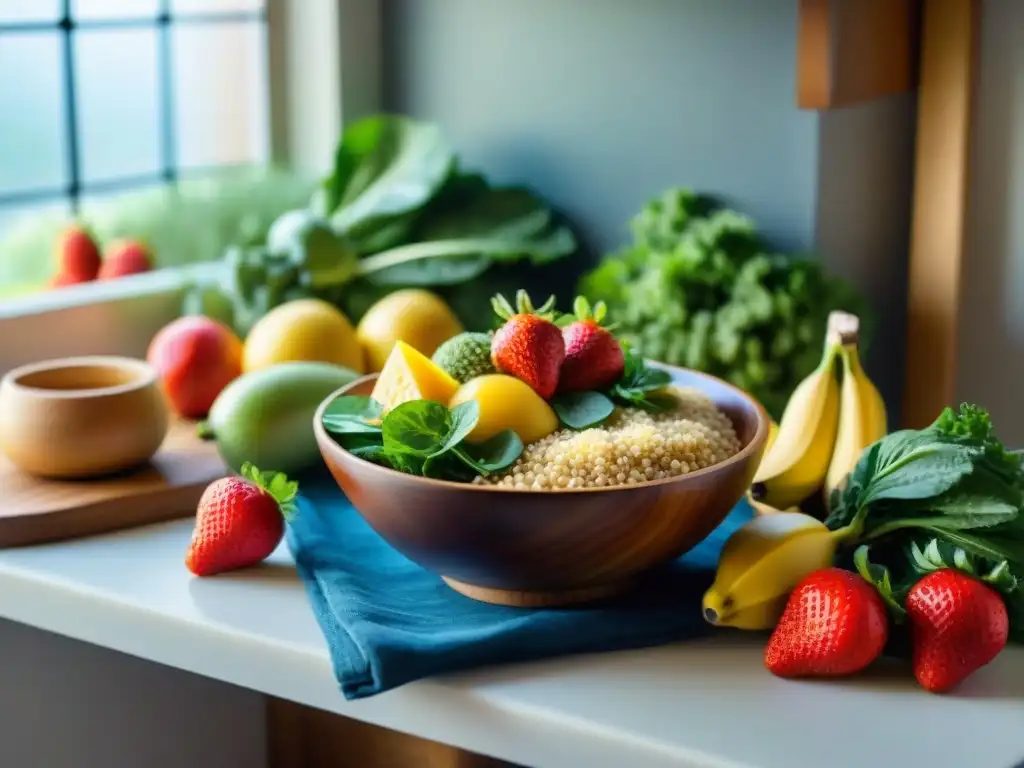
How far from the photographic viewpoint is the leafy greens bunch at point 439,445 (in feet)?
2.71

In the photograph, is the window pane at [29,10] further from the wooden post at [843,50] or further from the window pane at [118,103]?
the wooden post at [843,50]

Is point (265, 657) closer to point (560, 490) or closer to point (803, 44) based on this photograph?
point (560, 490)

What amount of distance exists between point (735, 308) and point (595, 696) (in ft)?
1.79

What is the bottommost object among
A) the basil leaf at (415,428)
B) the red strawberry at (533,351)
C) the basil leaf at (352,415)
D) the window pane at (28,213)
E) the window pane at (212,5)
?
the basil leaf at (352,415)

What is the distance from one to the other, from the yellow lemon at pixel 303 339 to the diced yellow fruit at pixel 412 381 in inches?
13.4

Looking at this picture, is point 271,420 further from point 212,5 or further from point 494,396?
point 212,5

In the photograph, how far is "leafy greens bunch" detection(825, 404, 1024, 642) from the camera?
805 millimetres

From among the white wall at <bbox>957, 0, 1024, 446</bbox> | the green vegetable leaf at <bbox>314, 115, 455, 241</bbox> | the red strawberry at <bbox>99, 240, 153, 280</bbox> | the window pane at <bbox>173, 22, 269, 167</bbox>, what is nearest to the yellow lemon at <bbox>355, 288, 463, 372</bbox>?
the green vegetable leaf at <bbox>314, 115, 455, 241</bbox>

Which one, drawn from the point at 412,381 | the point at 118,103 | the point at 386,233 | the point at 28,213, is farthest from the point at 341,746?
the point at 118,103

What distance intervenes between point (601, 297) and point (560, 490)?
0.58 m

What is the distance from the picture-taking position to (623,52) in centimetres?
140

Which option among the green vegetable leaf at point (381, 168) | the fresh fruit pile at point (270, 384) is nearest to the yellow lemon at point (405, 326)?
the fresh fruit pile at point (270, 384)

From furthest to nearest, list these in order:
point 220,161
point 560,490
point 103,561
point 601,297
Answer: point 220,161 → point 601,297 → point 103,561 → point 560,490

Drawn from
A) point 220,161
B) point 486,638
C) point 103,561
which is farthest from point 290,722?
point 220,161
